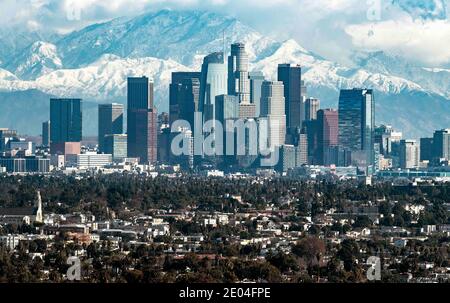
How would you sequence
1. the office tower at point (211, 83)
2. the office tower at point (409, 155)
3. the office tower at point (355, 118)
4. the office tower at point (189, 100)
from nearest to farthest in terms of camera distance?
the office tower at point (409, 155), the office tower at point (355, 118), the office tower at point (211, 83), the office tower at point (189, 100)

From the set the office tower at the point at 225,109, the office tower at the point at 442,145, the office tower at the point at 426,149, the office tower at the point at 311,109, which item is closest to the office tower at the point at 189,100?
the office tower at the point at 225,109

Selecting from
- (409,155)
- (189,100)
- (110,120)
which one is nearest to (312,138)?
(409,155)

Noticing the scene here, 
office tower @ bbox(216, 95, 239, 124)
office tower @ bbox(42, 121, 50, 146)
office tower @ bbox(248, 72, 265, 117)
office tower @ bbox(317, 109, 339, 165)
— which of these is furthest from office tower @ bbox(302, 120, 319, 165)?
office tower @ bbox(42, 121, 50, 146)

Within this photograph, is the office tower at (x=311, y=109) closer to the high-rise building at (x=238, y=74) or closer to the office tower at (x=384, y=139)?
the high-rise building at (x=238, y=74)

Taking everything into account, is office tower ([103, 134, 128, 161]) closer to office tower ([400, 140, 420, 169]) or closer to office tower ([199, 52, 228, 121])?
office tower ([199, 52, 228, 121])
